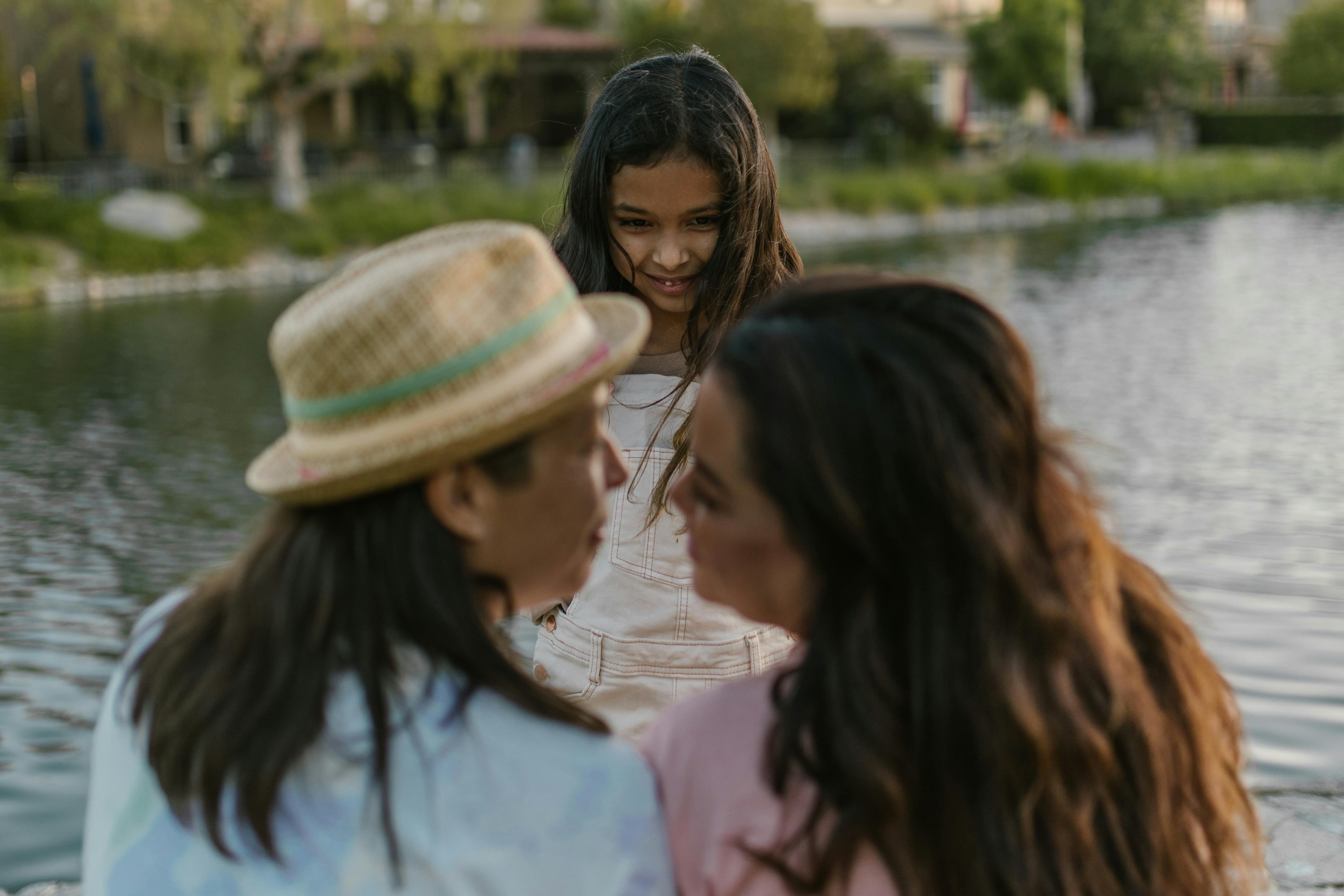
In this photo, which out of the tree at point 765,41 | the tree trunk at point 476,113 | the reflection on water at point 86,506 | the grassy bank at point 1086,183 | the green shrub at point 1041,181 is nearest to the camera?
the reflection on water at point 86,506

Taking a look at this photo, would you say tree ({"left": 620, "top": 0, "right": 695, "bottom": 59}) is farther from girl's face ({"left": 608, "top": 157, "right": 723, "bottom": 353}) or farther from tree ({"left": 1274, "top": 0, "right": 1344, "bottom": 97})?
girl's face ({"left": 608, "top": 157, "right": 723, "bottom": 353})

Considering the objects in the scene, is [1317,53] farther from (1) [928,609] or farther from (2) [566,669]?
(1) [928,609]

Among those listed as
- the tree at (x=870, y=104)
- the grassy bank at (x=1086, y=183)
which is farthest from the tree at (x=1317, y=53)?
the tree at (x=870, y=104)

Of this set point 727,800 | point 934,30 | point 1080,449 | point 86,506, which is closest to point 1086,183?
point 934,30

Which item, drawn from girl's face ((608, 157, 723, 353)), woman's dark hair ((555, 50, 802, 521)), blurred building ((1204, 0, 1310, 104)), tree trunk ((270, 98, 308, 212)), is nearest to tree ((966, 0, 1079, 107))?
tree trunk ((270, 98, 308, 212))

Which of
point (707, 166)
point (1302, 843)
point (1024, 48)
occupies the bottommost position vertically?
point (1302, 843)

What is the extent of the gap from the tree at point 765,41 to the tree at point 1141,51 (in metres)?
16.4

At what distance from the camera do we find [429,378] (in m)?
1.29

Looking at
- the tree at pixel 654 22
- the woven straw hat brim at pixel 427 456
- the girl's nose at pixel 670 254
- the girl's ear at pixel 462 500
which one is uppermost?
the tree at pixel 654 22

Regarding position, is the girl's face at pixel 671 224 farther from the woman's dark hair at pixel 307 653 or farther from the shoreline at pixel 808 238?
the shoreline at pixel 808 238

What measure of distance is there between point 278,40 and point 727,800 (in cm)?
2325

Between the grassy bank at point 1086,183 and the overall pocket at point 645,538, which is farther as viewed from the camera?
the grassy bank at point 1086,183

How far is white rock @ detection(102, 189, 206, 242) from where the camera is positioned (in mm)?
20625

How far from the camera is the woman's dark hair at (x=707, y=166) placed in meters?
A: 2.42
